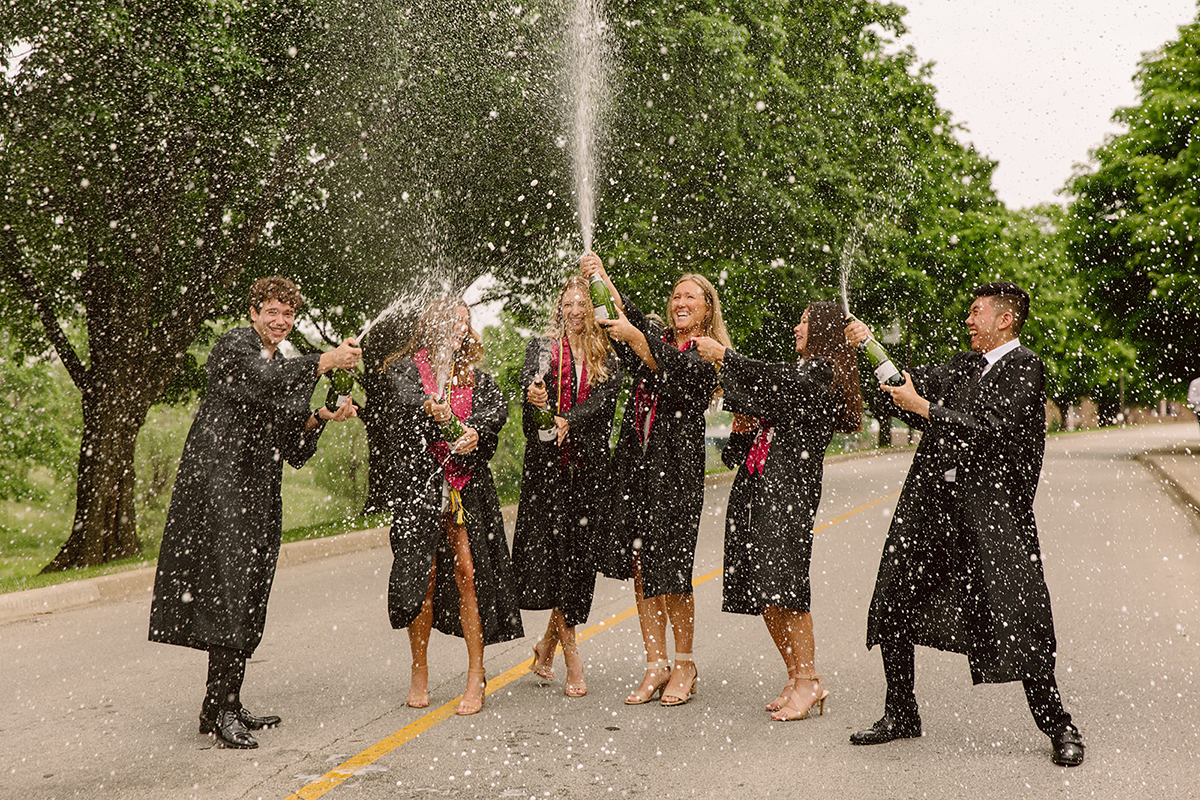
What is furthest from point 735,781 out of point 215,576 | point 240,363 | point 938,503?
point 240,363

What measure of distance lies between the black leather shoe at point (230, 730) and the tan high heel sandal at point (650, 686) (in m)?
1.84

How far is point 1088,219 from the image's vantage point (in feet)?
99.9

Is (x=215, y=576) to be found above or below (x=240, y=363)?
below

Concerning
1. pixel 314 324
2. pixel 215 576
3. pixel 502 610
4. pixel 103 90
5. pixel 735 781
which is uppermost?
pixel 103 90

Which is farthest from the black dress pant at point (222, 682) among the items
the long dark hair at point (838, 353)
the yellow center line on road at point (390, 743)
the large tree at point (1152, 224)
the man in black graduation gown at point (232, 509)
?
the large tree at point (1152, 224)

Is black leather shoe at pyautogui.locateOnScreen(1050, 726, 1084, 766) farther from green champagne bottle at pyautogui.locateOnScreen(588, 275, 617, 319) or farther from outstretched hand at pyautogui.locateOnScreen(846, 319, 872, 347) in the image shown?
green champagne bottle at pyautogui.locateOnScreen(588, 275, 617, 319)

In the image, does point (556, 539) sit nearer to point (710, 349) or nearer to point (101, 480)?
point (710, 349)

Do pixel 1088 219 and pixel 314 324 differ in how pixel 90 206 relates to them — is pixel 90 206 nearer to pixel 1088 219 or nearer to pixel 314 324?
pixel 314 324

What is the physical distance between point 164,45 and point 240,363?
7.44 meters

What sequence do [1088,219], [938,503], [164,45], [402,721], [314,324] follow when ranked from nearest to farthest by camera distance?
Answer: [938,503] → [402,721] → [164,45] → [314,324] → [1088,219]

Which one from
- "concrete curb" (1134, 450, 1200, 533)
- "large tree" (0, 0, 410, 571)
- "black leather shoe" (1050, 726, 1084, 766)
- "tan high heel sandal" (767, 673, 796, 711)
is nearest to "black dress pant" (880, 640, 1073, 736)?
"black leather shoe" (1050, 726, 1084, 766)

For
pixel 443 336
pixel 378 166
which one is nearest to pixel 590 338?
pixel 443 336

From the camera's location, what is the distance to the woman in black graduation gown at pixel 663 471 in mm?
5309

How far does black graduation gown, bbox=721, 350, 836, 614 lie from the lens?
5.02m
